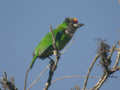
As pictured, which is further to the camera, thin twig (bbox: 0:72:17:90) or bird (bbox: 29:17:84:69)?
bird (bbox: 29:17:84:69)

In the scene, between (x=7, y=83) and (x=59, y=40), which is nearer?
(x=7, y=83)

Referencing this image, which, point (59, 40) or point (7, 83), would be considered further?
point (59, 40)

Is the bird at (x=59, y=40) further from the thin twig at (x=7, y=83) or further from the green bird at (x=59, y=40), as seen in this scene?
the thin twig at (x=7, y=83)

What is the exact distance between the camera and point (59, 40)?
396cm

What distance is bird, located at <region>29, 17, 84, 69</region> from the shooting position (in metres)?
3.60

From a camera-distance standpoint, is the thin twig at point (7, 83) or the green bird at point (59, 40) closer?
the thin twig at point (7, 83)

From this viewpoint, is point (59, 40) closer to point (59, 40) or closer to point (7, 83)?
point (59, 40)

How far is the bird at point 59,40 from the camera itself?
11.8ft

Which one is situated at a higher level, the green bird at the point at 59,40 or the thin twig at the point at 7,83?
the thin twig at the point at 7,83

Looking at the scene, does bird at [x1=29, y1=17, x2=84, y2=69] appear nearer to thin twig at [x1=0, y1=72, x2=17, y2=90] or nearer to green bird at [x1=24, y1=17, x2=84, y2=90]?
green bird at [x1=24, y1=17, x2=84, y2=90]

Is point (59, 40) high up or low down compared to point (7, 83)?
down

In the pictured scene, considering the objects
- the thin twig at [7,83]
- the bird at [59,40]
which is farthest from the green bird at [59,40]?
the thin twig at [7,83]

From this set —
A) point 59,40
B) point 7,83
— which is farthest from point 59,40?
point 7,83

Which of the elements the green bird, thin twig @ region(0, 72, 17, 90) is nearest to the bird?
the green bird
